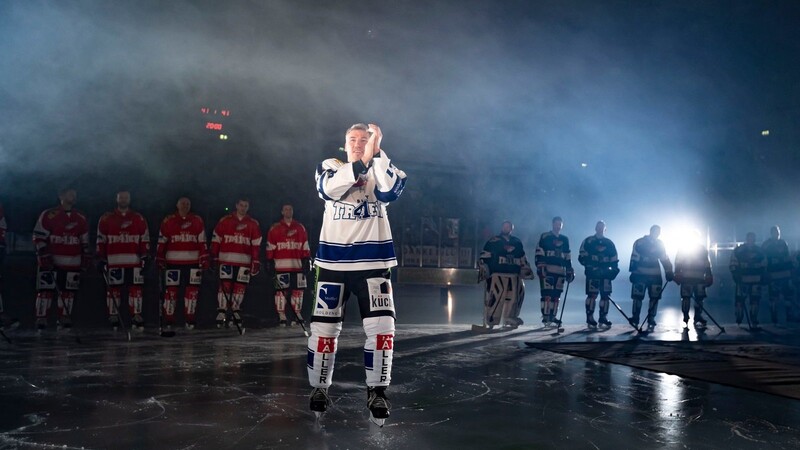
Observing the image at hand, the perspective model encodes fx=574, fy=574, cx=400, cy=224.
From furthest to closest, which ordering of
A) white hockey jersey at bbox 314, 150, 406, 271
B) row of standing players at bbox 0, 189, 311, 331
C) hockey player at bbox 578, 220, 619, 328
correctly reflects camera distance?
hockey player at bbox 578, 220, 619, 328
row of standing players at bbox 0, 189, 311, 331
white hockey jersey at bbox 314, 150, 406, 271

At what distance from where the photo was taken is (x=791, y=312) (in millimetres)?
12461

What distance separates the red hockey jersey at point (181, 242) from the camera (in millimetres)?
8352

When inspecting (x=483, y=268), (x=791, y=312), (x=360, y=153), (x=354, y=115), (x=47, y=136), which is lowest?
(x=791, y=312)

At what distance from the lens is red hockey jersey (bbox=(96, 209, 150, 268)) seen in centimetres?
816

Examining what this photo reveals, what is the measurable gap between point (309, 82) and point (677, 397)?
11654mm

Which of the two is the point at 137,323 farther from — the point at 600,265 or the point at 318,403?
the point at 600,265

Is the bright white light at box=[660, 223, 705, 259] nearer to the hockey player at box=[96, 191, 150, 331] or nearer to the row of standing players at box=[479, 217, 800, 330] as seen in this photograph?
the row of standing players at box=[479, 217, 800, 330]

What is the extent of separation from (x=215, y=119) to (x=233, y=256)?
900cm

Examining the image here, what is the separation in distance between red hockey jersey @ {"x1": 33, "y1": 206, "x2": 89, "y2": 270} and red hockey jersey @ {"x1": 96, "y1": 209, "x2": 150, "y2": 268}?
0.30 metres

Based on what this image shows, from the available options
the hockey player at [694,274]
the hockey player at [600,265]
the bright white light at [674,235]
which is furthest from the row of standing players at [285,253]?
the bright white light at [674,235]

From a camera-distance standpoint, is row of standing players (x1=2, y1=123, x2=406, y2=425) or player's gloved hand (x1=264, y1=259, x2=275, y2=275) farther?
player's gloved hand (x1=264, y1=259, x2=275, y2=275)

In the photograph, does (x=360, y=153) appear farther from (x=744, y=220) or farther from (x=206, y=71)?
(x=744, y=220)

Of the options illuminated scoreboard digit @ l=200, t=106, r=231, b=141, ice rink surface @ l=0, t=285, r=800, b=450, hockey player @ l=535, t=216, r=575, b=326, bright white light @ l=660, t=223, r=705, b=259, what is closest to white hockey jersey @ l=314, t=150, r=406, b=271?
ice rink surface @ l=0, t=285, r=800, b=450

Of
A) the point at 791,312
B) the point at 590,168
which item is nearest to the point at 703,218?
the point at 590,168
